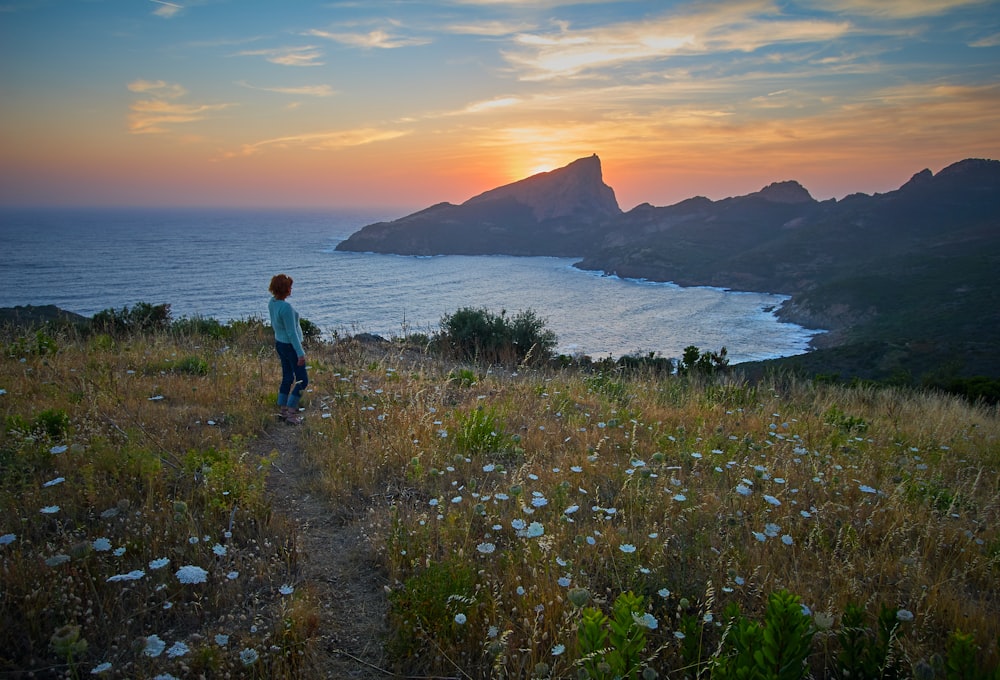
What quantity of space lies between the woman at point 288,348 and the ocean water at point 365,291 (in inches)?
1202

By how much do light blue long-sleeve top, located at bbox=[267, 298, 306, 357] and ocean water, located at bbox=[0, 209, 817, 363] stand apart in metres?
30.5

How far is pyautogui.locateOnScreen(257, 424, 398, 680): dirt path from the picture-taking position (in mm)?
2926

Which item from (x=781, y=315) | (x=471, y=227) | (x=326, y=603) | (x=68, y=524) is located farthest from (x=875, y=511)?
(x=471, y=227)

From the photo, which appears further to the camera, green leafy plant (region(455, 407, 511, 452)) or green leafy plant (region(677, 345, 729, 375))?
green leafy plant (region(677, 345, 729, 375))

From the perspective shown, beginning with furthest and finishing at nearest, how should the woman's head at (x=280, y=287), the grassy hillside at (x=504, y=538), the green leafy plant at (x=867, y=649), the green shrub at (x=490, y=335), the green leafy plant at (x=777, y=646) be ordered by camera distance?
1. the green shrub at (x=490, y=335)
2. the woman's head at (x=280, y=287)
3. the grassy hillside at (x=504, y=538)
4. the green leafy plant at (x=867, y=649)
5. the green leafy plant at (x=777, y=646)

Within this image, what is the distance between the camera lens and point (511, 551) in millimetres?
3602

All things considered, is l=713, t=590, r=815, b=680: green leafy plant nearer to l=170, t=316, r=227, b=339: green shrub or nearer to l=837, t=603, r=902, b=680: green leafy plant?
l=837, t=603, r=902, b=680: green leafy plant

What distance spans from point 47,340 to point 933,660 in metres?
11.9

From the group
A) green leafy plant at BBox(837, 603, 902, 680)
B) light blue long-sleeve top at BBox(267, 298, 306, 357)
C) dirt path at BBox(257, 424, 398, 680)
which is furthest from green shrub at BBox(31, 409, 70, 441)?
green leafy plant at BBox(837, 603, 902, 680)

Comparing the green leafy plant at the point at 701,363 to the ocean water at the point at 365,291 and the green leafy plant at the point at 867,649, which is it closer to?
the green leafy plant at the point at 867,649

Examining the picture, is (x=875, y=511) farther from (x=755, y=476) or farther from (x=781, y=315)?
(x=781, y=315)

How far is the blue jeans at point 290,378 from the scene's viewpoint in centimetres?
712

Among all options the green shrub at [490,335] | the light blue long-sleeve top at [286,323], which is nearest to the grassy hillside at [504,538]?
the light blue long-sleeve top at [286,323]

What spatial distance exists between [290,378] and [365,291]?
78.0m
